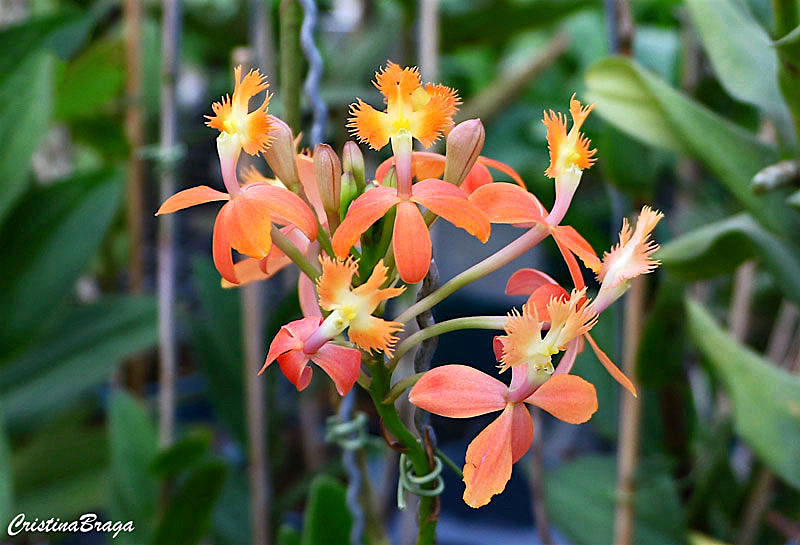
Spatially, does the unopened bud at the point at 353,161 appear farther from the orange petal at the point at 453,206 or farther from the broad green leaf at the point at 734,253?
the broad green leaf at the point at 734,253

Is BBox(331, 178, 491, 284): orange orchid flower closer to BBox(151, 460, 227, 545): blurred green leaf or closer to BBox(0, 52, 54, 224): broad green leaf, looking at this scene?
BBox(151, 460, 227, 545): blurred green leaf

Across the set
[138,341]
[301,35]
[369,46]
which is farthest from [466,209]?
[369,46]

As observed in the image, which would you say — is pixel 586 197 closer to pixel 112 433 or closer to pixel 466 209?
pixel 112 433

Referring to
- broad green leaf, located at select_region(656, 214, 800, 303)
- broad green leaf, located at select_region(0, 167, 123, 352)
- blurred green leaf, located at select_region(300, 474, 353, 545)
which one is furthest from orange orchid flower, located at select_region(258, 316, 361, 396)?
broad green leaf, located at select_region(0, 167, 123, 352)

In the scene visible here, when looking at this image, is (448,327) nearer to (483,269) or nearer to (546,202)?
(483,269)

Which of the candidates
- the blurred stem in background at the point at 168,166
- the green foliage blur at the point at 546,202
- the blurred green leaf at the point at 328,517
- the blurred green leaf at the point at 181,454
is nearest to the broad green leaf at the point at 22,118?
the green foliage blur at the point at 546,202
